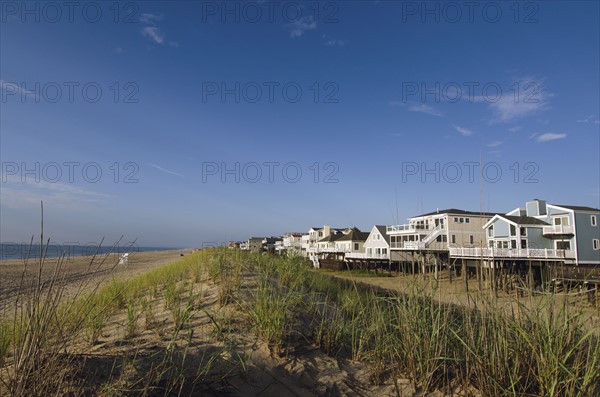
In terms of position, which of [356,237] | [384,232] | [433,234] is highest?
[384,232]

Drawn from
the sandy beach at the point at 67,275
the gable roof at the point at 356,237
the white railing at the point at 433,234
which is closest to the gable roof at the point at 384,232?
the gable roof at the point at 356,237

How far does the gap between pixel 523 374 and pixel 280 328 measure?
Result: 251 cm

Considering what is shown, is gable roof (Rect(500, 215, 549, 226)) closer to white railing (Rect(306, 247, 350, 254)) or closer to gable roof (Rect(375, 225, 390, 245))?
gable roof (Rect(375, 225, 390, 245))

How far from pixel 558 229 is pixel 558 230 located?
0.28 feet

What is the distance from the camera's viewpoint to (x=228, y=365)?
3.64 meters

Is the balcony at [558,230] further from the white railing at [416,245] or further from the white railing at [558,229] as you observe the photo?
the white railing at [416,245]

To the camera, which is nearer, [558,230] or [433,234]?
[558,230]

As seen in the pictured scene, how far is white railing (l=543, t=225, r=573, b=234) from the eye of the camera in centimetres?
2514

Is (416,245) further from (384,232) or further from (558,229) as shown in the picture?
(558,229)

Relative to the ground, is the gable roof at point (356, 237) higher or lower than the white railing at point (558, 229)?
lower

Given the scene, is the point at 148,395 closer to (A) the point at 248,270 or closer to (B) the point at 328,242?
(A) the point at 248,270

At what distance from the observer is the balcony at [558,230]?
82.4 feet

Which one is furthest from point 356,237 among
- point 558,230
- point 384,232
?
point 558,230

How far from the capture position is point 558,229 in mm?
25703
